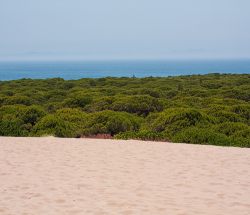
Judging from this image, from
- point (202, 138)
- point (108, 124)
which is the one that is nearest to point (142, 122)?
point (108, 124)

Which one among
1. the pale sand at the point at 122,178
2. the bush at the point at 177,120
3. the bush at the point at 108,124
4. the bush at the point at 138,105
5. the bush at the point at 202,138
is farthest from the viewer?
the bush at the point at 138,105

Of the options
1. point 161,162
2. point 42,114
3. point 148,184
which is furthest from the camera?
point 42,114

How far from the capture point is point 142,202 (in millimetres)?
8242

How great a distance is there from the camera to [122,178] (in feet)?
34.0

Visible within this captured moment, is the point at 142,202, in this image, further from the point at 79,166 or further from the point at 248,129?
the point at 248,129

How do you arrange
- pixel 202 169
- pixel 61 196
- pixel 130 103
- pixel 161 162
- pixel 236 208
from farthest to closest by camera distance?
pixel 130 103
pixel 161 162
pixel 202 169
pixel 61 196
pixel 236 208

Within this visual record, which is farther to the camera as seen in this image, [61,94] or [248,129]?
[61,94]

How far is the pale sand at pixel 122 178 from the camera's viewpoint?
313 inches

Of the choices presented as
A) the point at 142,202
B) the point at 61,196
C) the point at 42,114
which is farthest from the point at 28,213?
the point at 42,114

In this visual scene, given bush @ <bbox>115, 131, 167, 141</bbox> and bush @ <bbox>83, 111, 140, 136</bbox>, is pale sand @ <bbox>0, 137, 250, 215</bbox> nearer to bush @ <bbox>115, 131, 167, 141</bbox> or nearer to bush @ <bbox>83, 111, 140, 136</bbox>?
bush @ <bbox>115, 131, 167, 141</bbox>

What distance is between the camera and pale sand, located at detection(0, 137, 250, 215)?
313 inches

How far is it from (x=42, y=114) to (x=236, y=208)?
15.7 m

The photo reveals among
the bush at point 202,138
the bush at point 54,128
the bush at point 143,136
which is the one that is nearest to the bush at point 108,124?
the bush at point 54,128

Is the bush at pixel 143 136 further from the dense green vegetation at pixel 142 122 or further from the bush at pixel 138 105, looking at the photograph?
the bush at pixel 138 105
